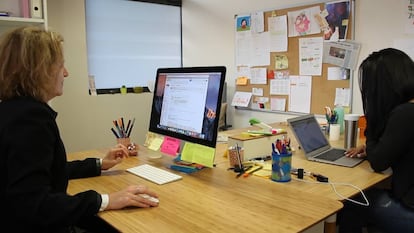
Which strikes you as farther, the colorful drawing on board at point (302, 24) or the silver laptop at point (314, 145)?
the colorful drawing on board at point (302, 24)

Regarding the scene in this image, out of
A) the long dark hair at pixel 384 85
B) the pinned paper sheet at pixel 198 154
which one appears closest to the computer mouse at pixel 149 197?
the pinned paper sheet at pixel 198 154

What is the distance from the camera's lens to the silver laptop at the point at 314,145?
181 centimetres

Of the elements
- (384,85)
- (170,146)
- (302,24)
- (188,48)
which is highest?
(302,24)

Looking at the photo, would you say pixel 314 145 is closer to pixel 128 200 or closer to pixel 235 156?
pixel 235 156

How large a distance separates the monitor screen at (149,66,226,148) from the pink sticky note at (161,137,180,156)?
33 millimetres

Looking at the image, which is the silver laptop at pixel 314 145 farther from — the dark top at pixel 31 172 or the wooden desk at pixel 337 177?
the dark top at pixel 31 172

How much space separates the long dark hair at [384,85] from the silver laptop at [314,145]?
0.20m

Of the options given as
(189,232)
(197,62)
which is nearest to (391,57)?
(189,232)

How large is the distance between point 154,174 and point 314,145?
929 mm

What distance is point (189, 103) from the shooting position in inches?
62.9

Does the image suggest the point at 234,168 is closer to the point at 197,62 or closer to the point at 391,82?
the point at 391,82

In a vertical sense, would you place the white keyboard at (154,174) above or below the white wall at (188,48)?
below

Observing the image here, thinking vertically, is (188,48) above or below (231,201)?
above

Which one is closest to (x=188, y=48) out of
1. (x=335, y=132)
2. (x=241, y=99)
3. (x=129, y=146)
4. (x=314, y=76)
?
(x=241, y=99)
